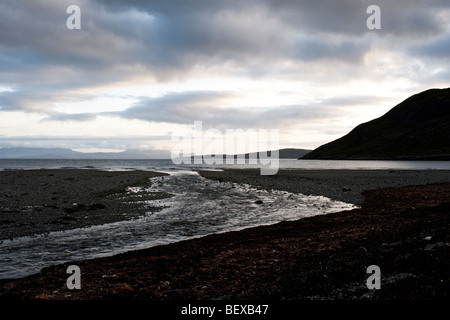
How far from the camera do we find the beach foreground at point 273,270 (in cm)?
862

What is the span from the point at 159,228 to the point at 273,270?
34.4ft

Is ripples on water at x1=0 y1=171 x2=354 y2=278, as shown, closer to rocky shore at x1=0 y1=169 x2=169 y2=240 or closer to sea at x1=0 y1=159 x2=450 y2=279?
sea at x1=0 y1=159 x2=450 y2=279

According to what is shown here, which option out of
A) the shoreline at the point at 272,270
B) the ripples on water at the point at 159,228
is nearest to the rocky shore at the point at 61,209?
the ripples on water at the point at 159,228

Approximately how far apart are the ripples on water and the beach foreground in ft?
5.29

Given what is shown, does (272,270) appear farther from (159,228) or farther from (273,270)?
(159,228)

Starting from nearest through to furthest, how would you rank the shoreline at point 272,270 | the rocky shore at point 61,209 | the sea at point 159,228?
the shoreline at point 272,270 < the sea at point 159,228 < the rocky shore at point 61,209

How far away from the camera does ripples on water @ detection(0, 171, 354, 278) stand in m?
13.9

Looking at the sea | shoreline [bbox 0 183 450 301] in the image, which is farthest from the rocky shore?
shoreline [bbox 0 183 450 301]

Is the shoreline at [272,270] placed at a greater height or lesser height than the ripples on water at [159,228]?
greater

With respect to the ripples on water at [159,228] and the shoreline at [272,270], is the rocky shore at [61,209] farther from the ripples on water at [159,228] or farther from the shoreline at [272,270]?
the shoreline at [272,270]

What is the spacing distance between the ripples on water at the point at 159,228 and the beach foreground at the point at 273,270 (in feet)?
5.29

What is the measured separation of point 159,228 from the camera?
19438 millimetres
